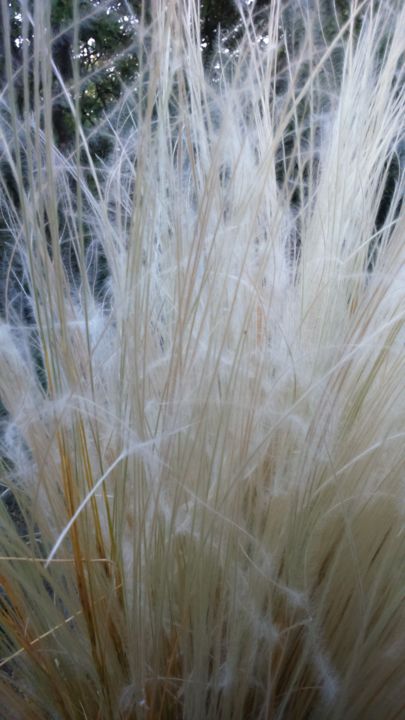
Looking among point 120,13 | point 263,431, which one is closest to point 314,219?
point 263,431

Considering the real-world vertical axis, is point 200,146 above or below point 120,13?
below

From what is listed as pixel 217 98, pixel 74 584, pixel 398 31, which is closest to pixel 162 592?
pixel 74 584

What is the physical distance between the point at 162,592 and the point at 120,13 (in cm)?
78

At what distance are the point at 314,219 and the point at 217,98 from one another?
165 mm

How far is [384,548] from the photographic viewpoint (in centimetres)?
49

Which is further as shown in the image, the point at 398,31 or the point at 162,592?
the point at 398,31

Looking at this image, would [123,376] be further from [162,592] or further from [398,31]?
[398,31]

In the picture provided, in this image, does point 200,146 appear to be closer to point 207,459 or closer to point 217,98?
point 217,98

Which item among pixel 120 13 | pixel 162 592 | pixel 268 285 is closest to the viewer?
pixel 162 592

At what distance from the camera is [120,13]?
94 cm

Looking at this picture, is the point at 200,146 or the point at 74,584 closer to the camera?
the point at 74,584

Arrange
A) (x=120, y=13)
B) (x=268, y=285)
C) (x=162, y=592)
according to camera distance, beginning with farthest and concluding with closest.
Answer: (x=120, y=13) → (x=268, y=285) → (x=162, y=592)

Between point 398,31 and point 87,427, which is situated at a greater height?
point 398,31

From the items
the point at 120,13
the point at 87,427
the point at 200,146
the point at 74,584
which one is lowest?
the point at 74,584
